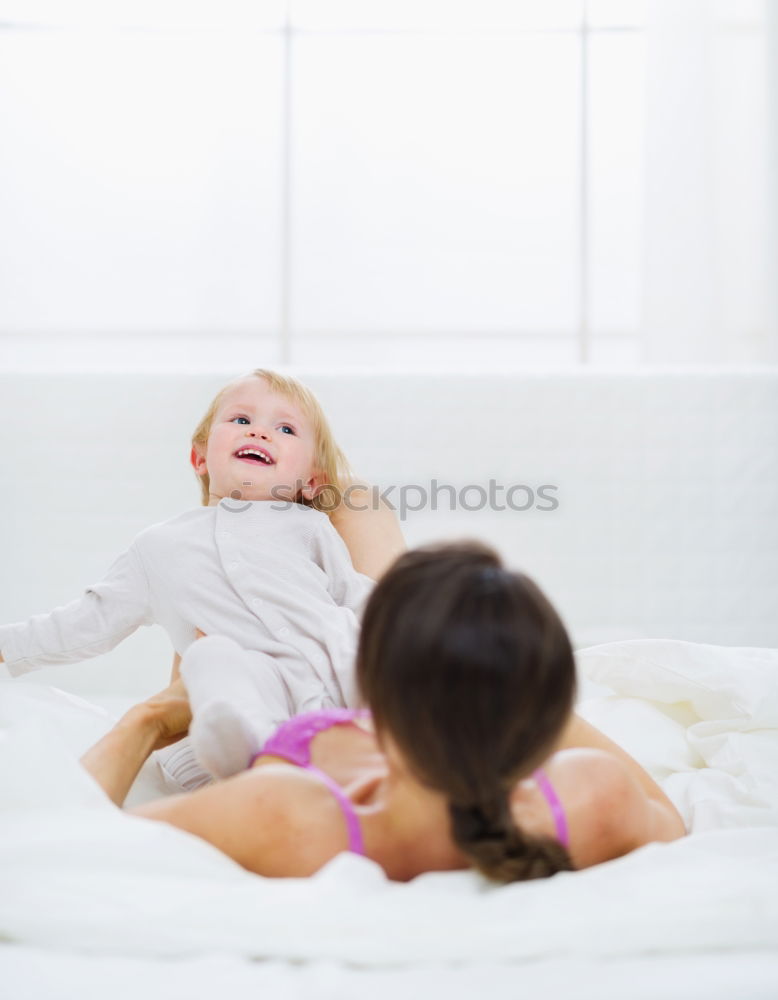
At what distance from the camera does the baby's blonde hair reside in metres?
1.39

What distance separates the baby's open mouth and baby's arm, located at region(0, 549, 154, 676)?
0.19 meters

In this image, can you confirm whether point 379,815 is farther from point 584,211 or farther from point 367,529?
point 584,211

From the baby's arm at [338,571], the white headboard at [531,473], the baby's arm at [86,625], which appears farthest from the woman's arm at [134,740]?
the white headboard at [531,473]

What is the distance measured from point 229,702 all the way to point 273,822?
0.14m

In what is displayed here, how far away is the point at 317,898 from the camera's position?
0.69 meters

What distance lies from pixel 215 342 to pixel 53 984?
2930 millimetres

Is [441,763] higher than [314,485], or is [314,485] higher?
[314,485]

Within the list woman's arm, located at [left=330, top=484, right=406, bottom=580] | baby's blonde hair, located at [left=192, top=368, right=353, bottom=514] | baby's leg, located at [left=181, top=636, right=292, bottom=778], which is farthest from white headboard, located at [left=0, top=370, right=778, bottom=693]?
baby's leg, located at [left=181, top=636, right=292, bottom=778]

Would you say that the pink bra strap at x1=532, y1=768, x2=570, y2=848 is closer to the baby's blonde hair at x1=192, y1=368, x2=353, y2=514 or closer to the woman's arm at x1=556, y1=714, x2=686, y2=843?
the woman's arm at x1=556, y1=714, x2=686, y2=843

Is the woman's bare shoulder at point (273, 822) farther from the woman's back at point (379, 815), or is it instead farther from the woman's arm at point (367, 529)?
the woman's arm at point (367, 529)

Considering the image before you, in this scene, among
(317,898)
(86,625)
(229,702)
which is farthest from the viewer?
(86,625)

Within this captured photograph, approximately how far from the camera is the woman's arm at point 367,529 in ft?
5.02

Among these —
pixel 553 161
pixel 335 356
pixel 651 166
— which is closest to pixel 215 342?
pixel 335 356

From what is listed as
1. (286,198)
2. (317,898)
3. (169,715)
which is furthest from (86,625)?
(286,198)
